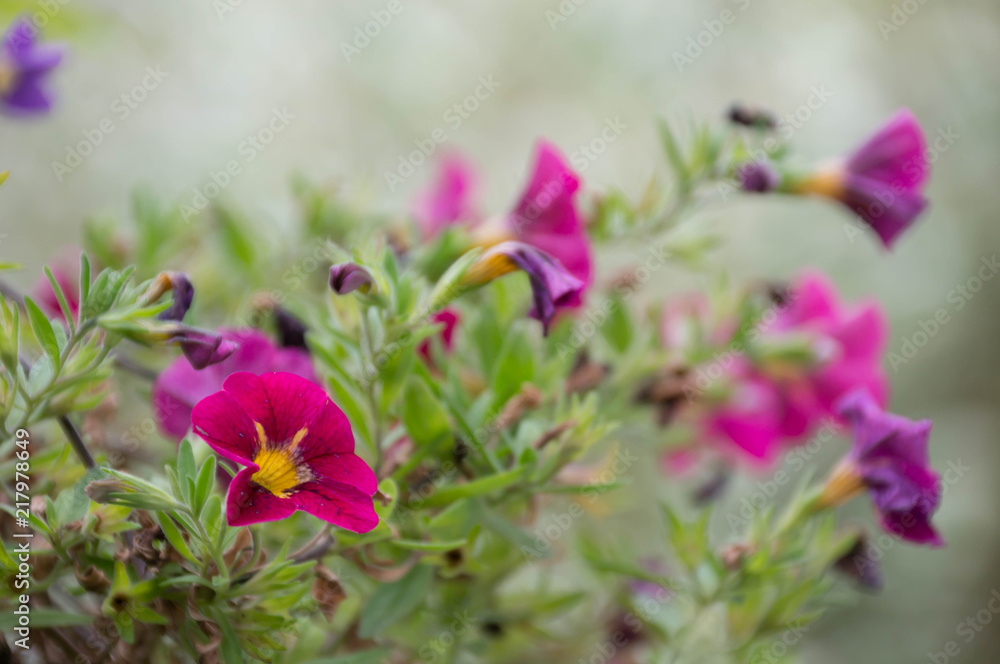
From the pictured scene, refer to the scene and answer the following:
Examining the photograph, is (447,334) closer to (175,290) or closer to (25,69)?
(175,290)

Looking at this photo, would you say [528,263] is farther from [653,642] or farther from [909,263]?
[909,263]

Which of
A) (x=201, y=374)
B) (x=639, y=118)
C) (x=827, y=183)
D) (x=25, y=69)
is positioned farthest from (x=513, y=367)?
(x=639, y=118)

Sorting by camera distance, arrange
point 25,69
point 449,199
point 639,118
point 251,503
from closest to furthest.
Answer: point 251,503
point 25,69
point 449,199
point 639,118

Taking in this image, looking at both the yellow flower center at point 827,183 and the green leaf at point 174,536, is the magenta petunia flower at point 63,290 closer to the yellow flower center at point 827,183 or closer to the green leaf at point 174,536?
the green leaf at point 174,536

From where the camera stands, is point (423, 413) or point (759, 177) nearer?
point (423, 413)

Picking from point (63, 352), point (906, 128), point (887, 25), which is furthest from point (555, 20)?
point (63, 352)

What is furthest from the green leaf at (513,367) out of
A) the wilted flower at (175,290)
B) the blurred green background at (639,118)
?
the blurred green background at (639,118)
